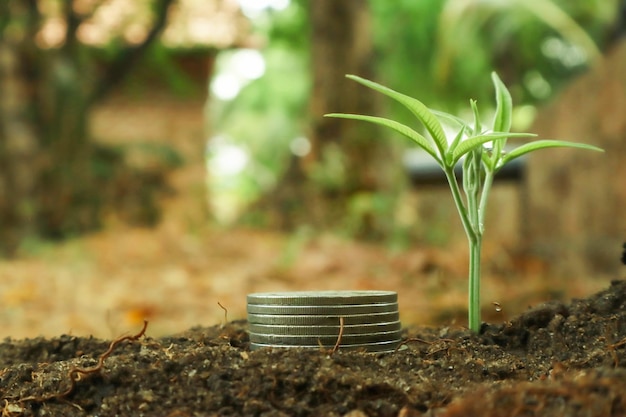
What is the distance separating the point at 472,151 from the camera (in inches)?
79.6

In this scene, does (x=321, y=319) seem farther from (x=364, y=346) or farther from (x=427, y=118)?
(x=427, y=118)

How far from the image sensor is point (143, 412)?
5.08 feet

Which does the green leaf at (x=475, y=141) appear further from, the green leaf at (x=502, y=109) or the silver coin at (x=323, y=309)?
the silver coin at (x=323, y=309)

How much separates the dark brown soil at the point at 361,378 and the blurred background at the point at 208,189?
2.36 metres

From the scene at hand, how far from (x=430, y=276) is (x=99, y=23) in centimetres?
529

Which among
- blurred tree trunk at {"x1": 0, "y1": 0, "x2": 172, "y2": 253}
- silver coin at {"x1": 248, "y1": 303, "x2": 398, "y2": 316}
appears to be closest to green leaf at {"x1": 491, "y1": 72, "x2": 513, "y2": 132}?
silver coin at {"x1": 248, "y1": 303, "x2": 398, "y2": 316}

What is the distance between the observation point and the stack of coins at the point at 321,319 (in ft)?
6.04

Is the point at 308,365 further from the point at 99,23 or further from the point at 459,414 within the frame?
the point at 99,23

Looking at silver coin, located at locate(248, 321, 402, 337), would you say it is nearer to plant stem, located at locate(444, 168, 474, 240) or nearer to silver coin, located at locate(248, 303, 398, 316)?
silver coin, located at locate(248, 303, 398, 316)

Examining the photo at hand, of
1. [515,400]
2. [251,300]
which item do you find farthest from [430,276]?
[515,400]

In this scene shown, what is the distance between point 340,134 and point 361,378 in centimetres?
698

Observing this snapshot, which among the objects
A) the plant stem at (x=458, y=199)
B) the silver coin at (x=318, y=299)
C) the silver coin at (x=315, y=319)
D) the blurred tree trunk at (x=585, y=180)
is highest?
the blurred tree trunk at (x=585, y=180)

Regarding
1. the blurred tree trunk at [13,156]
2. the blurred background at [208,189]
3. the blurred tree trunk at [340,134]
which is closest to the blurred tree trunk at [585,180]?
the blurred background at [208,189]

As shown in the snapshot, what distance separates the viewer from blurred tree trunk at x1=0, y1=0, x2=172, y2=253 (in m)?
8.22
